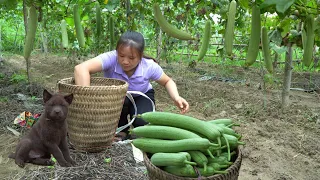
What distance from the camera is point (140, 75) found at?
349 cm

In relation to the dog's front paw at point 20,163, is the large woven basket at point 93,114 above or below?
above

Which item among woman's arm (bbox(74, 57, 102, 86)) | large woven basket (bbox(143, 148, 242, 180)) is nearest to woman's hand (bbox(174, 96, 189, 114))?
woman's arm (bbox(74, 57, 102, 86))

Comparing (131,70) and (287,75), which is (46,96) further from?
(287,75)

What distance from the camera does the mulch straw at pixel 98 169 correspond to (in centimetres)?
269

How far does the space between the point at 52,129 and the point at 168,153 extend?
116 cm

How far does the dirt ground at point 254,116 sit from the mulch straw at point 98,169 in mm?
272

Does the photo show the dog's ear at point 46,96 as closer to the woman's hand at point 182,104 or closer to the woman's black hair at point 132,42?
the woman's black hair at point 132,42

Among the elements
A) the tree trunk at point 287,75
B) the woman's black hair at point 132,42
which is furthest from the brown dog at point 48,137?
the tree trunk at point 287,75

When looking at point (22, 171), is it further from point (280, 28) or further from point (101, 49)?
point (101, 49)

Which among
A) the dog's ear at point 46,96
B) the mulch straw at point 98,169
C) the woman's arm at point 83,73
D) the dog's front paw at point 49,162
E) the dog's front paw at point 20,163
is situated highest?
the woman's arm at point 83,73

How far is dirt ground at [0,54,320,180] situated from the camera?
3.36 m

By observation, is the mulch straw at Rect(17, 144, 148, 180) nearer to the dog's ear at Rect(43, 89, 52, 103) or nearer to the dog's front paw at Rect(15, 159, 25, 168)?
the dog's front paw at Rect(15, 159, 25, 168)

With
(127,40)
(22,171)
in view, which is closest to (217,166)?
(127,40)

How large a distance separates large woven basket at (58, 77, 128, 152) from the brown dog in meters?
0.25
